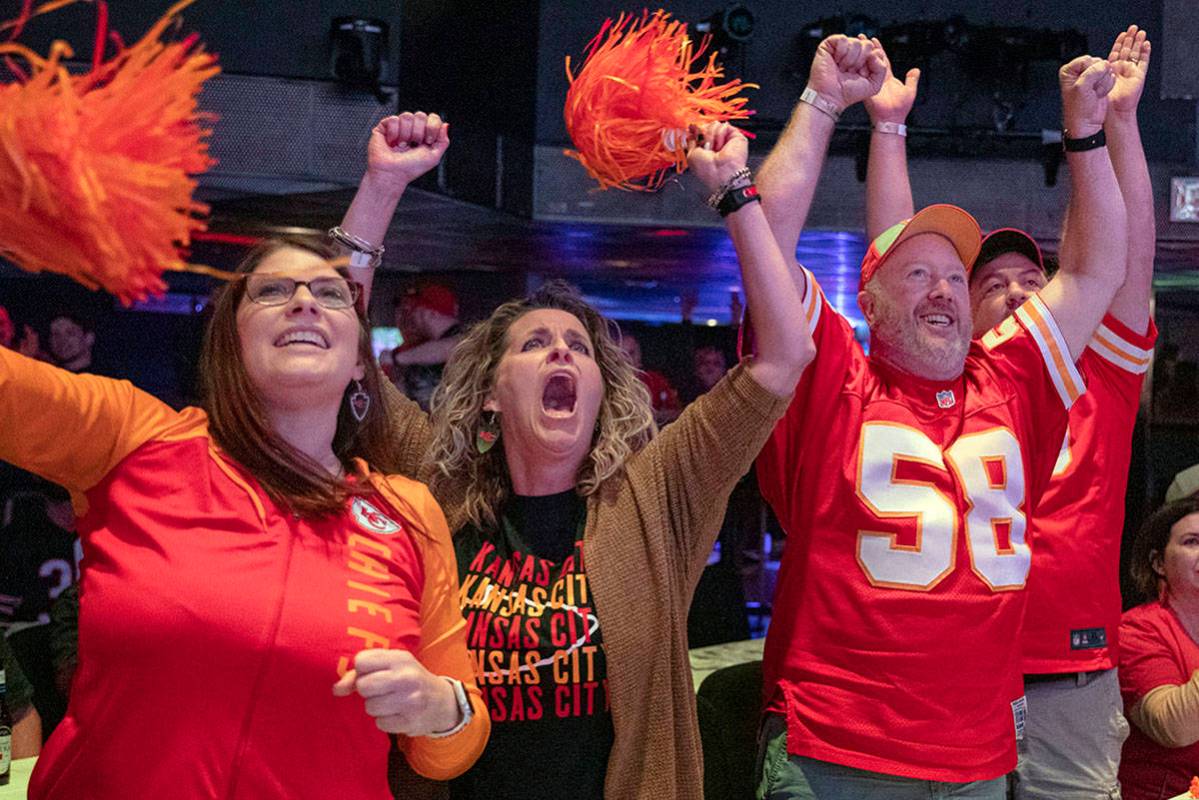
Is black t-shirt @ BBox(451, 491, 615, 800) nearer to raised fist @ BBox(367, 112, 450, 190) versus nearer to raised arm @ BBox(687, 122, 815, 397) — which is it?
raised arm @ BBox(687, 122, 815, 397)

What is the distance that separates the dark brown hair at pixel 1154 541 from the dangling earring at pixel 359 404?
1947 millimetres

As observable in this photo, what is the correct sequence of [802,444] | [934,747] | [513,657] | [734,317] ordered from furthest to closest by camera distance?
1. [734,317]
2. [802,444]
3. [934,747]
4. [513,657]

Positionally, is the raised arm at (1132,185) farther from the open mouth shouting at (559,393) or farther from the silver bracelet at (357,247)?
the silver bracelet at (357,247)

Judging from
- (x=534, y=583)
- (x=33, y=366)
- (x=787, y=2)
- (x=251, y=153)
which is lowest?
(x=534, y=583)

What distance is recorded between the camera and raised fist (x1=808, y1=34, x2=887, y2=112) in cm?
205

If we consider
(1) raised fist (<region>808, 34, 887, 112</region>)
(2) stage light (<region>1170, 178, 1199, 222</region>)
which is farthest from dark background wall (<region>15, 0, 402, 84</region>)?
(2) stage light (<region>1170, 178, 1199, 222</region>)

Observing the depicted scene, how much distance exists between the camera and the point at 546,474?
6.47ft

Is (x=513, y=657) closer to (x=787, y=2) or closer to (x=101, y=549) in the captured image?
(x=101, y=549)

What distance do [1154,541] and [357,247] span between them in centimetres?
196

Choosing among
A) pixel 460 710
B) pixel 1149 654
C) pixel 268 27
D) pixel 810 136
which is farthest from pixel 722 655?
pixel 268 27

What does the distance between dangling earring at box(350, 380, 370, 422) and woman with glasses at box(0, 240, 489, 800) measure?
7 cm

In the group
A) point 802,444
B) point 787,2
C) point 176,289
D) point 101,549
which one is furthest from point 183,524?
point 176,289

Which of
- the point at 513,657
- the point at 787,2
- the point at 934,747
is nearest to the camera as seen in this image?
the point at 513,657

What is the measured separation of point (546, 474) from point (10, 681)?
1178 mm
